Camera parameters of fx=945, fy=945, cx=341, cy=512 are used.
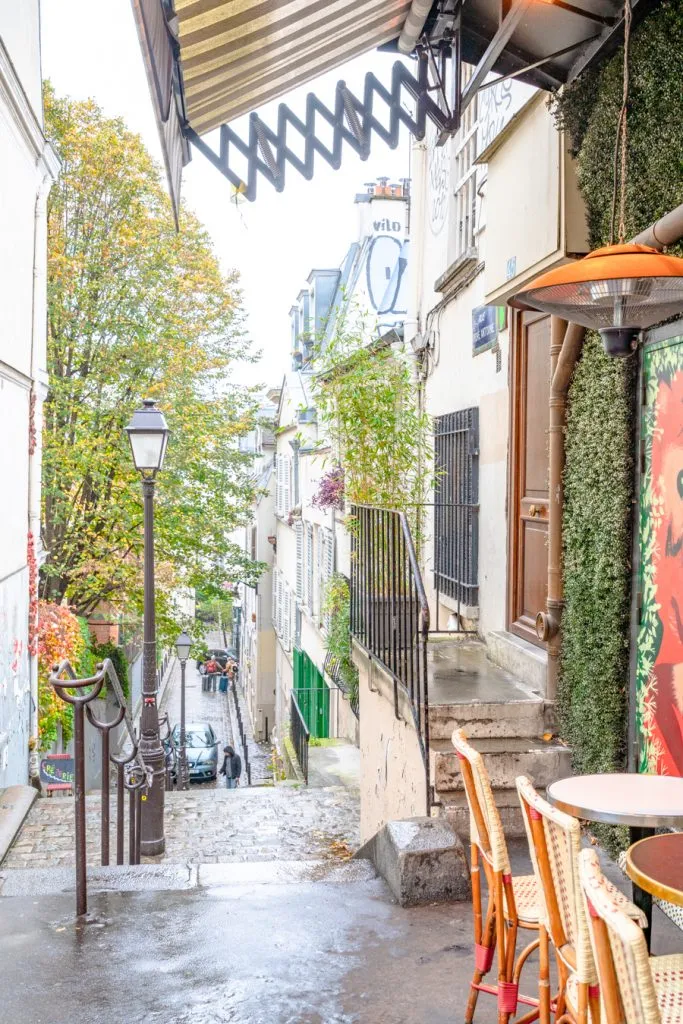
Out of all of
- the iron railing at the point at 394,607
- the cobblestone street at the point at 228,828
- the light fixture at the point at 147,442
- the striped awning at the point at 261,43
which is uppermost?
the striped awning at the point at 261,43

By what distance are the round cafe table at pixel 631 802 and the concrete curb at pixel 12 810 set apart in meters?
4.87

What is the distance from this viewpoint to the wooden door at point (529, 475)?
664 cm

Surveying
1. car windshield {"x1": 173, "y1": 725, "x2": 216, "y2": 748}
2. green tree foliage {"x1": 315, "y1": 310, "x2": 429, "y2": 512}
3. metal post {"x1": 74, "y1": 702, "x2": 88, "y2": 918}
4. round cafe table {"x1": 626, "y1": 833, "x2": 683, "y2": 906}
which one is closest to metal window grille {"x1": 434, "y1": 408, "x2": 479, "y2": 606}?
green tree foliage {"x1": 315, "y1": 310, "x2": 429, "y2": 512}

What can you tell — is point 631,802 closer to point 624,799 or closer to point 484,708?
point 624,799

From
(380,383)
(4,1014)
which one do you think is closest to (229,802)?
(380,383)

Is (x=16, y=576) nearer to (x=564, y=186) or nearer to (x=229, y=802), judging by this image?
(x=229, y=802)

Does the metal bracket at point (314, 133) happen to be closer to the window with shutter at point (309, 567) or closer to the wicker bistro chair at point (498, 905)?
the wicker bistro chair at point (498, 905)

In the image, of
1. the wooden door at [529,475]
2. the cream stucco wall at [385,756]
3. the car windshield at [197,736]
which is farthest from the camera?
the car windshield at [197,736]

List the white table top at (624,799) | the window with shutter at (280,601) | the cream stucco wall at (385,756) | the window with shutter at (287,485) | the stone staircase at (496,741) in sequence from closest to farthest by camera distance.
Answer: the white table top at (624,799) < the stone staircase at (496,741) < the cream stucco wall at (385,756) < the window with shutter at (287,485) < the window with shutter at (280,601)

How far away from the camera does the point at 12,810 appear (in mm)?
7922

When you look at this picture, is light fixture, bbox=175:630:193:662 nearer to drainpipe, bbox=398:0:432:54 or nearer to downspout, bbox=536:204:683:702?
downspout, bbox=536:204:683:702

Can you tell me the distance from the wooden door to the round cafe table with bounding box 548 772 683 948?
10.3ft

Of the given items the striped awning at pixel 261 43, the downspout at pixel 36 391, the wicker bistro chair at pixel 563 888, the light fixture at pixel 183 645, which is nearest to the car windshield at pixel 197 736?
the light fixture at pixel 183 645

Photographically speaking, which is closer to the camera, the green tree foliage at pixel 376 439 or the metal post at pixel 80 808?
the metal post at pixel 80 808
